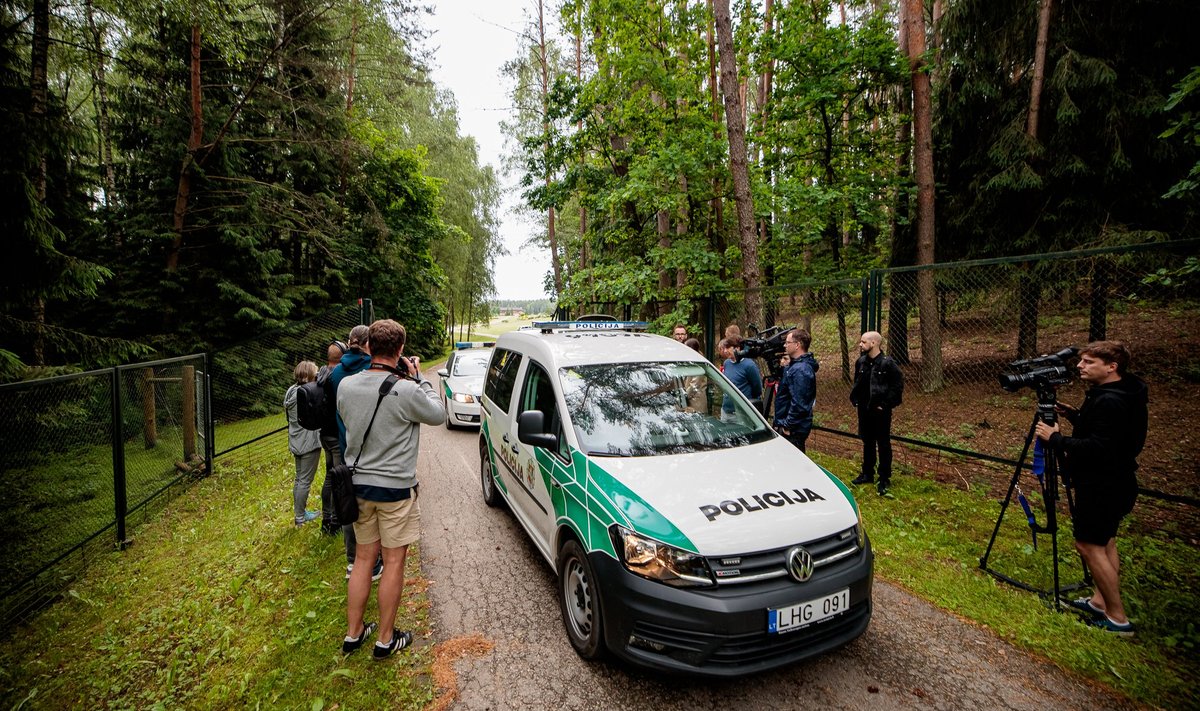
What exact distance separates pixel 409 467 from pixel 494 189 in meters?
28.2

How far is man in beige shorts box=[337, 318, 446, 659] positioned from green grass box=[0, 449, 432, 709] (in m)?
0.29

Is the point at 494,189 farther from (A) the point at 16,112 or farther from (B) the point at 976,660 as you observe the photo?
(B) the point at 976,660

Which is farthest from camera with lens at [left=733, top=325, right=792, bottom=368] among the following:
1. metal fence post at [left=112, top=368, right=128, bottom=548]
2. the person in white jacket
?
metal fence post at [left=112, top=368, right=128, bottom=548]

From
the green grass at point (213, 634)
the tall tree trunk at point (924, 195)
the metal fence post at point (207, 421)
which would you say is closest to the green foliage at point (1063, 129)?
the tall tree trunk at point (924, 195)

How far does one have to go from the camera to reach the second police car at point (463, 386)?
916 cm

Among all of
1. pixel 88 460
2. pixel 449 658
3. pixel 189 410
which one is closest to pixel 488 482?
pixel 449 658

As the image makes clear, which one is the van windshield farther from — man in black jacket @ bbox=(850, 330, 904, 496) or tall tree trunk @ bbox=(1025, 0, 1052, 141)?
tall tree trunk @ bbox=(1025, 0, 1052, 141)

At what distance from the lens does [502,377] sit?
5.07 meters

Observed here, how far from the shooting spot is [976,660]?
2.90m

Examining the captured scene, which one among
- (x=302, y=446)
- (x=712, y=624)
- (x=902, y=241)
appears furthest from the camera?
(x=902, y=241)

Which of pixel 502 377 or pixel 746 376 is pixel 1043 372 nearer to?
pixel 746 376

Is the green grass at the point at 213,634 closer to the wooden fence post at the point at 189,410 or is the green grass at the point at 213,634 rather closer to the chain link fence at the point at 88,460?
the chain link fence at the point at 88,460

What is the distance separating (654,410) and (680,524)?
118cm

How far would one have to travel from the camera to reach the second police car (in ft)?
30.0
